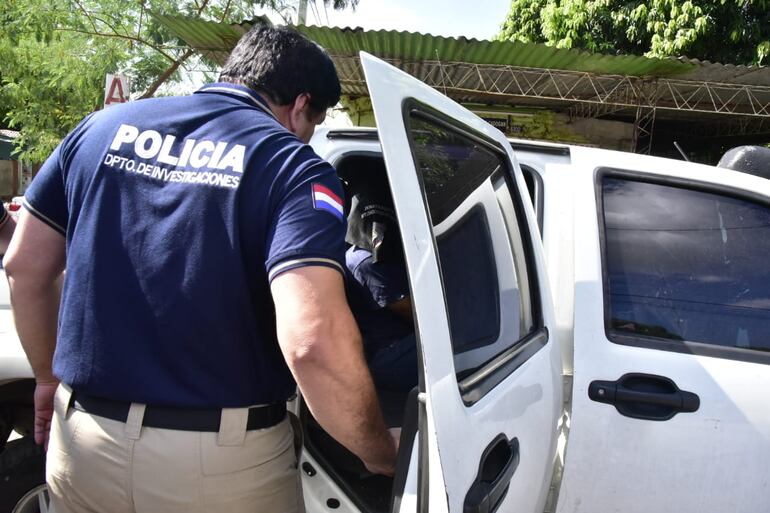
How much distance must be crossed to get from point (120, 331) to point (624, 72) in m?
7.73

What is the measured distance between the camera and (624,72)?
7.73 m

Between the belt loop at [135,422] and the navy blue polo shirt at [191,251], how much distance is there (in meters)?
0.02

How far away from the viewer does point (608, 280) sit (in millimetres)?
1944

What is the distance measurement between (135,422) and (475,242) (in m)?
0.93

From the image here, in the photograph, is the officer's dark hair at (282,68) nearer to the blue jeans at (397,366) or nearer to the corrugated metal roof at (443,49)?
the blue jeans at (397,366)

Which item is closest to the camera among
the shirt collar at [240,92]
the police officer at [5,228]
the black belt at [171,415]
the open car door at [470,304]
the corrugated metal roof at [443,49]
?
the open car door at [470,304]

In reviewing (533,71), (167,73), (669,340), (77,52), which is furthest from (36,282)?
(77,52)

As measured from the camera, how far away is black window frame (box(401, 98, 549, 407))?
3.86ft

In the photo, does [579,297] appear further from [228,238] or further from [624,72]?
[624,72]

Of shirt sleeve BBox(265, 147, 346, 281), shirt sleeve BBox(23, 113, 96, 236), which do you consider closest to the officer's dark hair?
shirt sleeve BBox(265, 147, 346, 281)

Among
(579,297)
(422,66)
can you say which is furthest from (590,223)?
(422,66)

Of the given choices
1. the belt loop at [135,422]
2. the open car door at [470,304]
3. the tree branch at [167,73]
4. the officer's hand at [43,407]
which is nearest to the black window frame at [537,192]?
the open car door at [470,304]

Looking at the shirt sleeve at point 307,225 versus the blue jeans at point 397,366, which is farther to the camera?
the blue jeans at point 397,366

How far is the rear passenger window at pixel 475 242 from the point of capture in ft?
4.26
